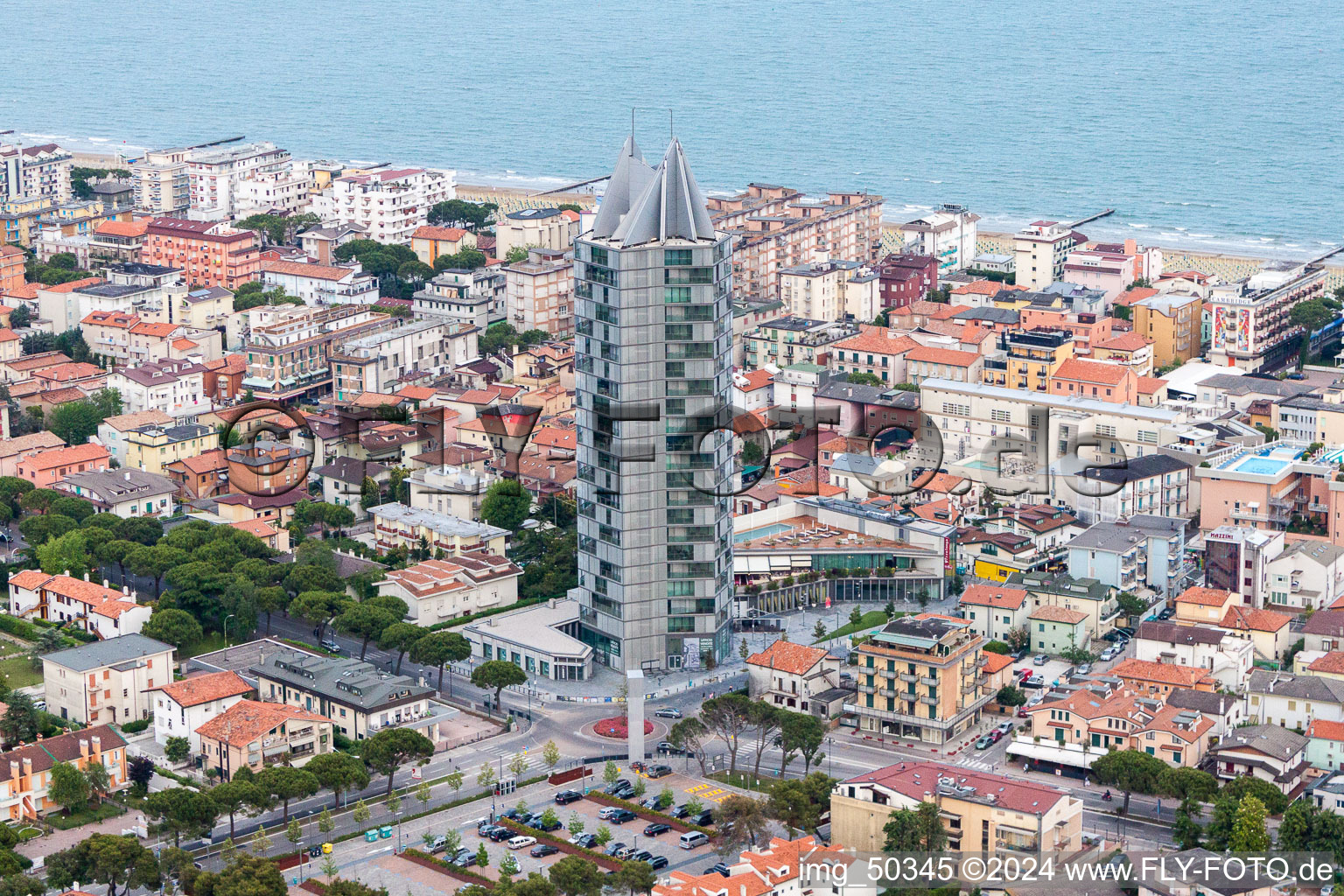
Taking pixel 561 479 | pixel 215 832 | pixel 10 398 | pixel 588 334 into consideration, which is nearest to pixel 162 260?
pixel 10 398

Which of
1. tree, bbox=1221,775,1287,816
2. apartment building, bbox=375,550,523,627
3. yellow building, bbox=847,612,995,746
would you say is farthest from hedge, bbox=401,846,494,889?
tree, bbox=1221,775,1287,816

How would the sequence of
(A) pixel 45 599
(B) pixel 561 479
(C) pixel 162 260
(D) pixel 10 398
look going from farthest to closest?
(C) pixel 162 260
(D) pixel 10 398
(B) pixel 561 479
(A) pixel 45 599

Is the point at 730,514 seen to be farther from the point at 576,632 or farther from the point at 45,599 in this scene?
the point at 45,599

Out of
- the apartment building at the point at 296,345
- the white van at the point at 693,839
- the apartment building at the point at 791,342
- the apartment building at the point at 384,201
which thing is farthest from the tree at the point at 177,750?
the apartment building at the point at 384,201

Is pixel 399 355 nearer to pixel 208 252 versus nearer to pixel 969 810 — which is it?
pixel 208 252

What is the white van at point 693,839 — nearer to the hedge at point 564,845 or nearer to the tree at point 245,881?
the hedge at point 564,845

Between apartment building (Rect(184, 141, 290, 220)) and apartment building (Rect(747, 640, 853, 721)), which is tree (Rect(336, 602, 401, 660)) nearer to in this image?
apartment building (Rect(747, 640, 853, 721))

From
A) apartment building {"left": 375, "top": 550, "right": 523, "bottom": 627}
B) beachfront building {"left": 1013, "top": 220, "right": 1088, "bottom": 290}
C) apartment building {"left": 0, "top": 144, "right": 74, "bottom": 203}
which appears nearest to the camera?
apartment building {"left": 375, "top": 550, "right": 523, "bottom": 627}
